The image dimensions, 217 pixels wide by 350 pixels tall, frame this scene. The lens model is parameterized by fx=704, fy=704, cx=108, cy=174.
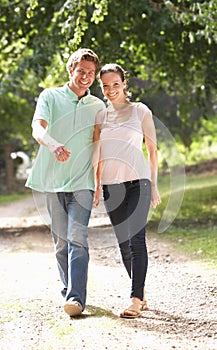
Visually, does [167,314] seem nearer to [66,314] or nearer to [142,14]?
[66,314]

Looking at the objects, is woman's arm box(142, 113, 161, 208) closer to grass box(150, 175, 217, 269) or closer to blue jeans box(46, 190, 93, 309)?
blue jeans box(46, 190, 93, 309)

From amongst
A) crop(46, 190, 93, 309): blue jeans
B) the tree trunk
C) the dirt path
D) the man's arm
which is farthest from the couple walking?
the tree trunk

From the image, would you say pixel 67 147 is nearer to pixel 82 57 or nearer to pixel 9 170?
pixel 82 57

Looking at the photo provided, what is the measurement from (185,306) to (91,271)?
2270 millimetres

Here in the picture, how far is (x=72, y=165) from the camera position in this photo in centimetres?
548

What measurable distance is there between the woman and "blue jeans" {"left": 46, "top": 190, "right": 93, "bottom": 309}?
22 cm

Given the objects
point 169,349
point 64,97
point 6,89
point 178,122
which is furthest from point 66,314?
point 178,122

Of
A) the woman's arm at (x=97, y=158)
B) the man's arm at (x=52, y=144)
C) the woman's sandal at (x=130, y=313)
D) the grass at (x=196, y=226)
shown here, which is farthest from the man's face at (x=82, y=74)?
the grass at (x=196, y=226)

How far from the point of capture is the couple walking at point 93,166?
17.6 feet

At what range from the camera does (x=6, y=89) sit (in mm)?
13281

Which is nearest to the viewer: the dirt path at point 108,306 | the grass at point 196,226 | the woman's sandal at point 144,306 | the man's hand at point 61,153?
the dirt path at point 108,306

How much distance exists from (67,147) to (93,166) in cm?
25

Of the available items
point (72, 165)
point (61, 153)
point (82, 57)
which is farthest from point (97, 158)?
point (82, 57)

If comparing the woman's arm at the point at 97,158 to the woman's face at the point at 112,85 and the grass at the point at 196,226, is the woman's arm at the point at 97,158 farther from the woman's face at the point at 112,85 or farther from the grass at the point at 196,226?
the grass at the point at 196,226
